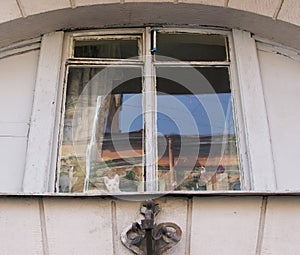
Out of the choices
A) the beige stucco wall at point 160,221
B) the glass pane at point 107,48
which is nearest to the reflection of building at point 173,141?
the beige stucco wall at point 160,221

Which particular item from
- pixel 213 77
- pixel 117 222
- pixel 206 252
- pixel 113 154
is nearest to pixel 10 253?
pixel 117 222

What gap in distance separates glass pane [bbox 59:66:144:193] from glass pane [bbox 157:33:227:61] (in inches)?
11.3

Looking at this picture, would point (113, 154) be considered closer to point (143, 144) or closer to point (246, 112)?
point (143, 144)

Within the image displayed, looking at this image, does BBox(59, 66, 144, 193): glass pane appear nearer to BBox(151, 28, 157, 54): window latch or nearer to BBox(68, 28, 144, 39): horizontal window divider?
BBox(151, 28, 157, 54): window latch

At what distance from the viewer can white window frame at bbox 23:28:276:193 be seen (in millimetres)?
2766

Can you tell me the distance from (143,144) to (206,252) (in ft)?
2.74

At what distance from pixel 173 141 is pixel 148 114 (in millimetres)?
248

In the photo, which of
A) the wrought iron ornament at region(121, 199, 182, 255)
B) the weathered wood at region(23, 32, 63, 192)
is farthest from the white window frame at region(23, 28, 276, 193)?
the wrought iron ornament at region(121, 199, 182, 255)

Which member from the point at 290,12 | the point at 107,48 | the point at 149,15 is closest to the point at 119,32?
the point at 107,48

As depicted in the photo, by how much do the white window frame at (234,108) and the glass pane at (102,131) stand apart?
0.08 meters

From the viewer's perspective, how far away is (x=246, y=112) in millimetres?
2941

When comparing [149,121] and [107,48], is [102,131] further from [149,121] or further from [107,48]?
[107,48]

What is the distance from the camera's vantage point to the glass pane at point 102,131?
9.40 feet

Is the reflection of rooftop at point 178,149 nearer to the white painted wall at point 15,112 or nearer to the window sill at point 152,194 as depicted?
the white painted wall at point 15,112
